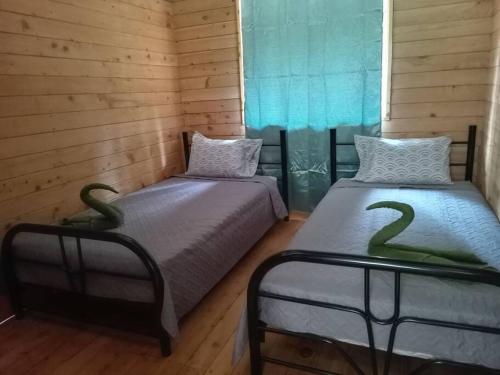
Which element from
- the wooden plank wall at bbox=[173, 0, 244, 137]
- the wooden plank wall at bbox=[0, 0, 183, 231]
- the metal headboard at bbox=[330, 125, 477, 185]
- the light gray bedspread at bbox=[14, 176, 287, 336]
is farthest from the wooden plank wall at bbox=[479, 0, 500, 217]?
the wooden plank wall at bbox=[0, 0, 183, 231]

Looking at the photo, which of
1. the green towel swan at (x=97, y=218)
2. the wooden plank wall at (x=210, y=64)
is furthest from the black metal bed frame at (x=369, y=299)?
the wooden plank wall at (x=210, y=64)

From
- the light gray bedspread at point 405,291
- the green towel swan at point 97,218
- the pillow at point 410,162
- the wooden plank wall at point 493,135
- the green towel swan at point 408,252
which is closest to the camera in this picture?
the light gray bedspread at point 405,291

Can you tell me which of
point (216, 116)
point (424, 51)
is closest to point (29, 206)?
point (216, 116)

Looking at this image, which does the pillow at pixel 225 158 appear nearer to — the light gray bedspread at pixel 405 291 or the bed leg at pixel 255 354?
the light gray bedspread at pixel 405 291

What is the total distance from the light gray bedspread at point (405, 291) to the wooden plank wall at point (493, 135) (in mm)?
281

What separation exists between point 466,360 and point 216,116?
2.71m

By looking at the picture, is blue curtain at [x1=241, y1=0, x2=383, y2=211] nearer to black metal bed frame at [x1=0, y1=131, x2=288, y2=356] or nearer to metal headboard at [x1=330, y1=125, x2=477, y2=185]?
metal headboard at [x1=330, y1=125, x2=477, y2=185]

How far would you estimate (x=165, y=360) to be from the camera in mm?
1659

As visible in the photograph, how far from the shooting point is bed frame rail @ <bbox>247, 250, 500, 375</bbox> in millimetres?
1055

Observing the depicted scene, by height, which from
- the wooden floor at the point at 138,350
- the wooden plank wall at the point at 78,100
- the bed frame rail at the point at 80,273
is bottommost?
the wooden floor at the point at 138,350

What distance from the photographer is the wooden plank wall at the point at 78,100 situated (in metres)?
2.08

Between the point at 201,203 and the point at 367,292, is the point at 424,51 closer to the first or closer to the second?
the point at 201,203

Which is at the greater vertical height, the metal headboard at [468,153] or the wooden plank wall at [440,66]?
the wooden plank wall at [440,66]

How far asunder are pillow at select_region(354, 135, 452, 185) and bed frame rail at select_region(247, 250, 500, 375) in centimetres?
149
